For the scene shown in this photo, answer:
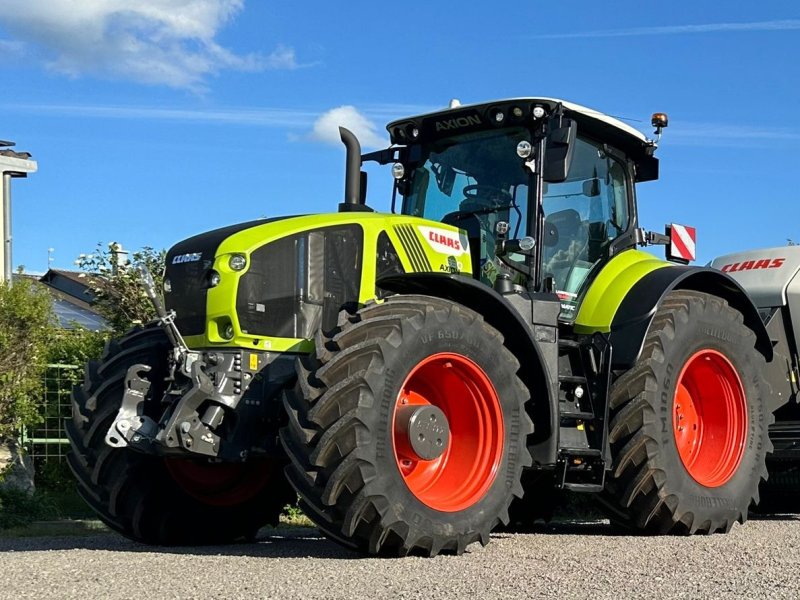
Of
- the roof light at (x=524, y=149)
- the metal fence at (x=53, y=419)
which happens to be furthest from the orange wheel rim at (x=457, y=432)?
the metal fence at (x=53, y=419)

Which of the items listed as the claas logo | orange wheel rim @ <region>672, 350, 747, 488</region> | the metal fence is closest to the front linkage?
orange wheel rim @ <region>672, 350, 747, 488</region>

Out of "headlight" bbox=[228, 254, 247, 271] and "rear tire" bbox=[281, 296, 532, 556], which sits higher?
"headlight" bbox=[228, 254, 247, 271]

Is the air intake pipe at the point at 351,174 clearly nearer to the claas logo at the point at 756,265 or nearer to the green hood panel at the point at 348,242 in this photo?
the green hood panel at the point at 348,242

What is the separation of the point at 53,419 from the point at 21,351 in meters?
1.15

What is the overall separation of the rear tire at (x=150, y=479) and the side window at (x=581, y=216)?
2.56 m

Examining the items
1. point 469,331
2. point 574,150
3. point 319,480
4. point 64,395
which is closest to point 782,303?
point 574,150

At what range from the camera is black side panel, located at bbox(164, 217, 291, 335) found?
25.3 feet

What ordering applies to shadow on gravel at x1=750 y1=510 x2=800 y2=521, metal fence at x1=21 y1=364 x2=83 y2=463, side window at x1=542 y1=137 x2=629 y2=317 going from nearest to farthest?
side window at x1=542 y1=137 x2=629 y2=317, shadow on gravel at x1=750 y1=510 x2=800 y2=521, metal fence at x1=21 y1=364 x2=83 y2=463

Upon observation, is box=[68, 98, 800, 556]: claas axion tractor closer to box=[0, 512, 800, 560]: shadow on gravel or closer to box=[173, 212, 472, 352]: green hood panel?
box=[173, 212, 472, 352]: green hood panel

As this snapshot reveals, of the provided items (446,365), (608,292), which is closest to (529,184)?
(608,292)

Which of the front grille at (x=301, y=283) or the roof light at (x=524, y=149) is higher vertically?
the roof light at (x=524, y=149)

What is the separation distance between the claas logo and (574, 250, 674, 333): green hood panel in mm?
2610

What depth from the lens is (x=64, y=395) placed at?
12891 millimetres

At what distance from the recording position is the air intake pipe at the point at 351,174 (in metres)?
8.66
